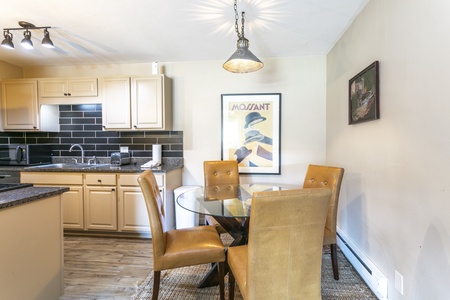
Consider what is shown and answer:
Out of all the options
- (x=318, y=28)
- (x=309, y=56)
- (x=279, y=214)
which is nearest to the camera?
(x=279, y=214)

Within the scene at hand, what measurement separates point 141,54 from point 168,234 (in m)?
2.39

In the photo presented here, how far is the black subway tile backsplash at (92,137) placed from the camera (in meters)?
3.36

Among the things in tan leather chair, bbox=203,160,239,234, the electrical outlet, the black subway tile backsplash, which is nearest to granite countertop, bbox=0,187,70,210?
tan leather chair, bbox=203,160,239,234

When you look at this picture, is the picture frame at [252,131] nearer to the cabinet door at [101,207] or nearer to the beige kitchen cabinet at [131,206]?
the beige kitchen cabinet at [131,206]

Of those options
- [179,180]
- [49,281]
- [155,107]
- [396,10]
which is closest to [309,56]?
[396,10]

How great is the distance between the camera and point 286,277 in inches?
48.4

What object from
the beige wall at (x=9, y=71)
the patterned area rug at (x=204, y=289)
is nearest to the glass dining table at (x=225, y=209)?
the patterned area rug at (x=204, y=289)

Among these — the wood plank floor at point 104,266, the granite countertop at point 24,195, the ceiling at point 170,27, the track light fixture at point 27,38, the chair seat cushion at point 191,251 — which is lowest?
the wood plank floor at point 104,266

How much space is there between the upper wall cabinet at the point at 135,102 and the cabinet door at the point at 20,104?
1002 millimetres

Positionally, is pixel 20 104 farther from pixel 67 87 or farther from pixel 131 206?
pixel 131 206

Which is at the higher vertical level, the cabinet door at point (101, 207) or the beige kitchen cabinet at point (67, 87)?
the beige kitchen cabinet at point (67, 87)

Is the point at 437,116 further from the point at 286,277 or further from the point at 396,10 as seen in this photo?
the point at 286,277

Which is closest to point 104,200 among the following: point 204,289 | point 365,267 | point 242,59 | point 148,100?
point 148,100

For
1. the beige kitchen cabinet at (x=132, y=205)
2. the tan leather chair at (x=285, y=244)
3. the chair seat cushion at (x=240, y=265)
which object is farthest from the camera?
the beige kitchen cabinet at (x=132, y=205)
